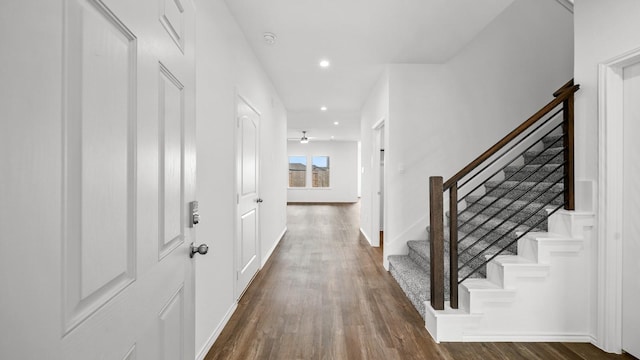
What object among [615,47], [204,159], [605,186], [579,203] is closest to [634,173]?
[605,186]

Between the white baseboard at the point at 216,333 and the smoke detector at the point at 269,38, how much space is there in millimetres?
2559

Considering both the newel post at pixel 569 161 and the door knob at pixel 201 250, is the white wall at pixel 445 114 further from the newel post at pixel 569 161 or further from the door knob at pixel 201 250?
the door knob at pixel 201 250

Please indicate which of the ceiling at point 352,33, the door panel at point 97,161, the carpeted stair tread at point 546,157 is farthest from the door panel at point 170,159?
the carpeted stair tread at point 546,157

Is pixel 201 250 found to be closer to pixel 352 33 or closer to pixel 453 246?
pixel 453 246

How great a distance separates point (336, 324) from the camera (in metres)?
2.41

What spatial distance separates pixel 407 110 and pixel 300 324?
2745 millimetres

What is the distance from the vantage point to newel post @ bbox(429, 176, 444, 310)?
222 cm

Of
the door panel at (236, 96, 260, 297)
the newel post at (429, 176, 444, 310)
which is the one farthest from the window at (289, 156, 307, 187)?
the newel post at (429, 176, 444, 310)

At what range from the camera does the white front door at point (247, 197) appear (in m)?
2.89

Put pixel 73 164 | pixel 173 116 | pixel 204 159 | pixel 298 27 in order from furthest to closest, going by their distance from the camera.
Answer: pixel 298 27
pixel 204 159
pixel 173 116
pixel 73 164

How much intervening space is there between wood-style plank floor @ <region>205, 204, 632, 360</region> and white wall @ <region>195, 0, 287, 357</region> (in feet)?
0.91

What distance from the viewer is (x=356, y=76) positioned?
4.34m

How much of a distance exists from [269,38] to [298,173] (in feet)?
31.6

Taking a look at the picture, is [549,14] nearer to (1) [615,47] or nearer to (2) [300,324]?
(1) [615,47]
